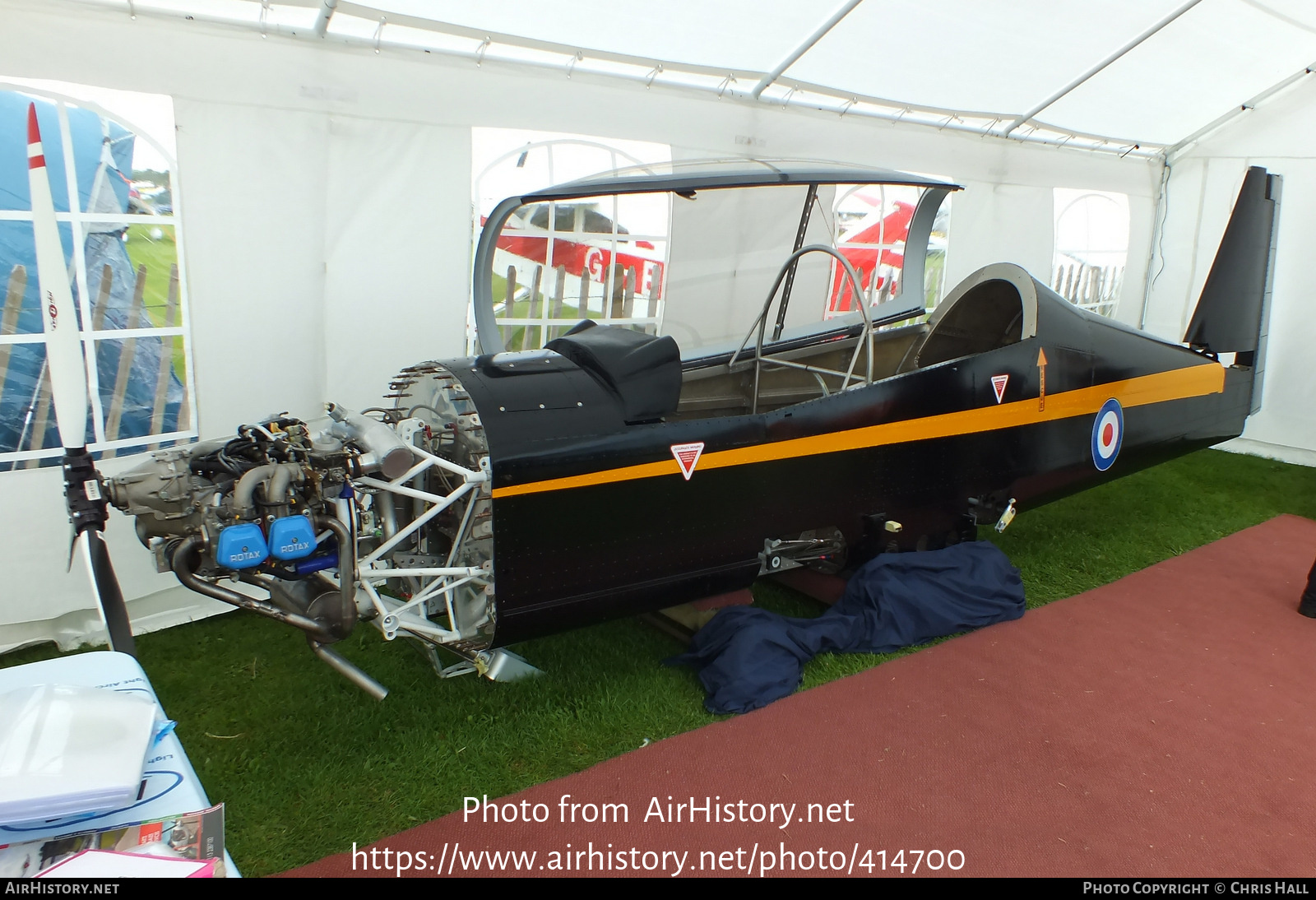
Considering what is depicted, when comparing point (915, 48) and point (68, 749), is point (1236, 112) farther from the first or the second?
point (68, 749)

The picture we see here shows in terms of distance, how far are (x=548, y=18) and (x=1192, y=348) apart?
420 cm

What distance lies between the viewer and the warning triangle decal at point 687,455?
9.25ft

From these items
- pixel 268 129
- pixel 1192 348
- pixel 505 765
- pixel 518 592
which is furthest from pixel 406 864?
pixel 1192 348

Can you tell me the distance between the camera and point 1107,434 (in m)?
4.33

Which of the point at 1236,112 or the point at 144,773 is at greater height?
the point at 1236,112

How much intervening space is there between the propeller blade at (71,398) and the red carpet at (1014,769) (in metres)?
0.94

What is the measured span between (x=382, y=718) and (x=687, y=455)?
147cm

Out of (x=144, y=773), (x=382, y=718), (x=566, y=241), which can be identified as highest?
(x=566, y=241)

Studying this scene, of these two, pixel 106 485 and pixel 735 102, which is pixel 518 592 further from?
pixel 735 102

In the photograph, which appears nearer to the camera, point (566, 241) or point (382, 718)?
point (382, 718)

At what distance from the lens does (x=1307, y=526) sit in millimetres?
5297

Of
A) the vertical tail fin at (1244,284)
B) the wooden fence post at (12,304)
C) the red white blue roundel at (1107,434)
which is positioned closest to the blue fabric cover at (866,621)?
the red white blue roundel at (1107,434)

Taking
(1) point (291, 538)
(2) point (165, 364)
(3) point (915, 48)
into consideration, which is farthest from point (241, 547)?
(3) point (915, 48)

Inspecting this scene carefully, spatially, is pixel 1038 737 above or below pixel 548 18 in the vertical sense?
below
